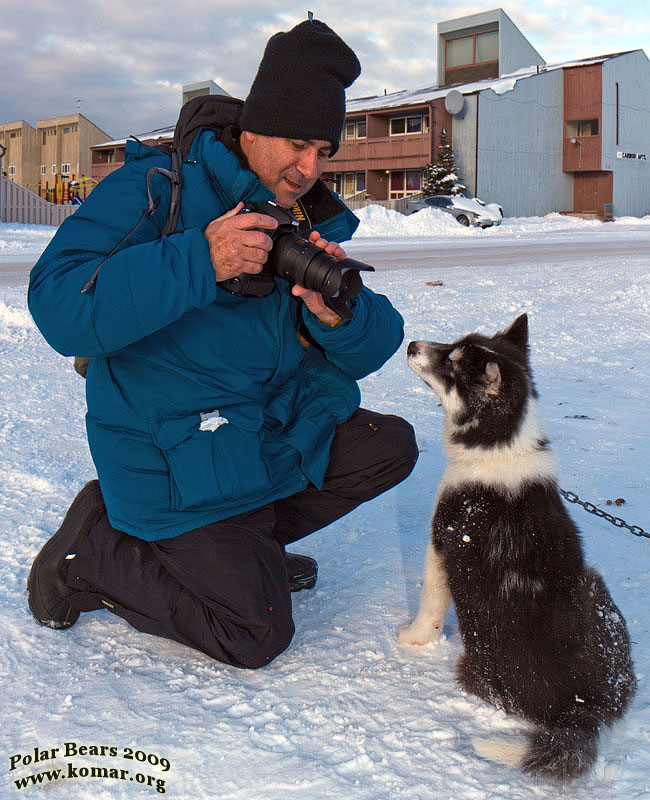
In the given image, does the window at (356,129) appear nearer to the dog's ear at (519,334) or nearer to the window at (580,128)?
the window at (580,128)

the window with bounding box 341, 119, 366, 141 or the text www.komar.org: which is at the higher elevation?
the window with bounding box 341, 119, 366, 141

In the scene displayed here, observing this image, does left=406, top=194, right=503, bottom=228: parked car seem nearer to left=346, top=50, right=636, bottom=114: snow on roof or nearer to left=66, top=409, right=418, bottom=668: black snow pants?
left=346, top=50, right=636, bottom=114: snow on roof

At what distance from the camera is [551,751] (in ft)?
6.08

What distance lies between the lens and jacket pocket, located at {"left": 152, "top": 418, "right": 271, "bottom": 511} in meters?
2.33

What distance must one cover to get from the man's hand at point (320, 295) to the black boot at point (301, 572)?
38.2 inches

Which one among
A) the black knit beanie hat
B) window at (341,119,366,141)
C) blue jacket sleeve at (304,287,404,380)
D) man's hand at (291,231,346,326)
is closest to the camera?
man's hand at (291,231,346,326)

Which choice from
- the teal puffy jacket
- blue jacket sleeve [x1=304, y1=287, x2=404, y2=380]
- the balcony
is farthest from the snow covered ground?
the balcony

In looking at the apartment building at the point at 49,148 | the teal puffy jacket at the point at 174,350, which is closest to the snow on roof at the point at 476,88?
the apartment building at the point at 49,148

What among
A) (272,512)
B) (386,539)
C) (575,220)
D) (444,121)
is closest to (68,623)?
(272,512)

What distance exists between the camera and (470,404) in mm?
2621

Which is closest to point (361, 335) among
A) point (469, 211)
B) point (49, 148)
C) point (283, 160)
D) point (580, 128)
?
point (283, 160)

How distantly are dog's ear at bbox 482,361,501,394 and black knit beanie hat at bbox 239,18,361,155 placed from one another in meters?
1.02

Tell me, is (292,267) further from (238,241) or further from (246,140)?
(246,140)

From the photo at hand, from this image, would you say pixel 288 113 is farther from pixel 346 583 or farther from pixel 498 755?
pixel 498 755
